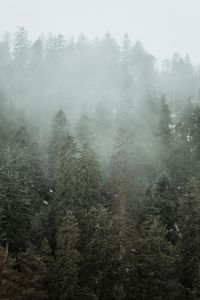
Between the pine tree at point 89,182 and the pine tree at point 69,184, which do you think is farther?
the pine tree at point 89,182

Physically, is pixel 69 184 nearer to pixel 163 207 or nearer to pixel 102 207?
pixel 102 207

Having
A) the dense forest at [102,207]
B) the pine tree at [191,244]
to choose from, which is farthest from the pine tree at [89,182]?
the pine tree at [191,244]

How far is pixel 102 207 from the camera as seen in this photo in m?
44.8

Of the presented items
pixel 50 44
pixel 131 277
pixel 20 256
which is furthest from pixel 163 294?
pixel 50 44

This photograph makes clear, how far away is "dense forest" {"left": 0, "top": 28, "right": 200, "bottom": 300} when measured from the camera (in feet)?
121

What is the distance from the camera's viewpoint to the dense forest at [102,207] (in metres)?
36.8

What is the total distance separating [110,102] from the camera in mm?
91750

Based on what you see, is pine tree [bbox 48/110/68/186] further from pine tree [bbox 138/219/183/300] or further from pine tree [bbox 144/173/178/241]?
pine tree [bbox 138/219/183/300]

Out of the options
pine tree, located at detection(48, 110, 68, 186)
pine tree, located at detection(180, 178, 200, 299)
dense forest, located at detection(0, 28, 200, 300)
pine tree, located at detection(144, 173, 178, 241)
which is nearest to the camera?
dense forest, located at detection(0, 28, 200, 300)

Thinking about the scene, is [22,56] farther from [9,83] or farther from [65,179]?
[65,179]

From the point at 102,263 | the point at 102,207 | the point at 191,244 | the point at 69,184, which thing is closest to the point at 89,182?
the point at 69,184

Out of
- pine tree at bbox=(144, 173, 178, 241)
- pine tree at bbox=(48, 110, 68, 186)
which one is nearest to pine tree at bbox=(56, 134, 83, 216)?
pine tree at bbox=(48, 110, 68, 186)

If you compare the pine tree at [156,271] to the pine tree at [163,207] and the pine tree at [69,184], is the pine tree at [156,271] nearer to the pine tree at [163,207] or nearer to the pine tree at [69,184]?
the pine tree at [163,207]

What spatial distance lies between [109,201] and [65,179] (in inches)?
243
